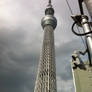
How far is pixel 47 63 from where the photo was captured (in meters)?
139

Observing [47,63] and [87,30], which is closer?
[87,30]

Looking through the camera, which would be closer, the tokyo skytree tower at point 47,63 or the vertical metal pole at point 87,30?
the vertical metal pole at point 87,30

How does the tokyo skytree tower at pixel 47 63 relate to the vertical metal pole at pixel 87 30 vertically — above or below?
above

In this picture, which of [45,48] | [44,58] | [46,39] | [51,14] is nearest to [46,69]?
[44,58]

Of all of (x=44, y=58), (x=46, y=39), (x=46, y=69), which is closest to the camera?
(x=46, y=69)

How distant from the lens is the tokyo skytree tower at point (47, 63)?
122 m

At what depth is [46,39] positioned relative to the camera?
157625mm

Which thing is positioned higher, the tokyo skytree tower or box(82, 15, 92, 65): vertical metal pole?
the tokyo skytree tower

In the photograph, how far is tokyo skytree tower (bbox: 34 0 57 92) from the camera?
12169cm

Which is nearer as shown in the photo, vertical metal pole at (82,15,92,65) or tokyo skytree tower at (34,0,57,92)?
vertical metal pole at (82,15,92,65)

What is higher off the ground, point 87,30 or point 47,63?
point 47,63

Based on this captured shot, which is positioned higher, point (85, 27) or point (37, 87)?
point (37, 87)

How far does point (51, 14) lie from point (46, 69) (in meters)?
99.7

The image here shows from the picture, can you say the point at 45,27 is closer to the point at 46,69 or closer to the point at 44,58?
the point at 44,58
